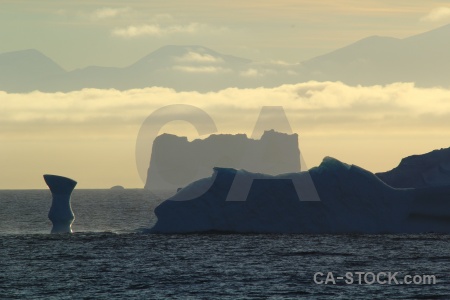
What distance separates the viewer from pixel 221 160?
18025 cm

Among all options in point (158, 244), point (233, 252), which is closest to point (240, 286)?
point (233, 252)

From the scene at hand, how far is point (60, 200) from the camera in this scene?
2574 inches

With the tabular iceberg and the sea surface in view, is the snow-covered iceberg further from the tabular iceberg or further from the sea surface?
the tabular iceberg

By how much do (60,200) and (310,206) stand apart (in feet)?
59.1

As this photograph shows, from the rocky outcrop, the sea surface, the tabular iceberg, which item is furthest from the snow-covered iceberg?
the rocky outcrop

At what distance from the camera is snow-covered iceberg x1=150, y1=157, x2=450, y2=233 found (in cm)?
5709

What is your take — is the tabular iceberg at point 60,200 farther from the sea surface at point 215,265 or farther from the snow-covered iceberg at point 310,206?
the snow-covered iceberg at point 310,206

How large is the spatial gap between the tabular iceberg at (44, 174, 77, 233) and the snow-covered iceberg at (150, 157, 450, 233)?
9143 millimetres

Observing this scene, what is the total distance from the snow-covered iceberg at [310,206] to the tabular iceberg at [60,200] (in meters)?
9.14

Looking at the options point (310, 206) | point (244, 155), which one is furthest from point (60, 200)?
point (244, 155)

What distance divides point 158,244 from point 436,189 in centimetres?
1681

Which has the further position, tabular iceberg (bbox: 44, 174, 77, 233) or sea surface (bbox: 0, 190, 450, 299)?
tabular iceberg (bbox: 44, 174, 77, 233)

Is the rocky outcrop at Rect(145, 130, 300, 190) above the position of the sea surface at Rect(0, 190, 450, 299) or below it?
above

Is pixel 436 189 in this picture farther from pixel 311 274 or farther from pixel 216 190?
pixel 311 274
